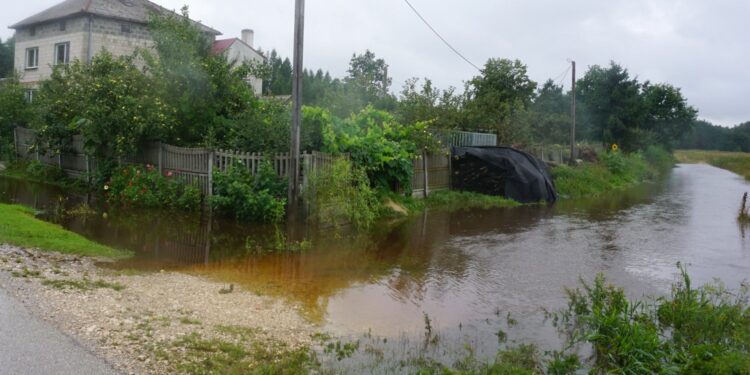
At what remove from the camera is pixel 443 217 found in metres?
16.7

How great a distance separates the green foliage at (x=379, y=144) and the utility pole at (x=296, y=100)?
1.28m

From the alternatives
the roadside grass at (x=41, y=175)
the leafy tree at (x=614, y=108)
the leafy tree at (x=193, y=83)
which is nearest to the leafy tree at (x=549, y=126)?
the leafy tree at (x=614, y=108)

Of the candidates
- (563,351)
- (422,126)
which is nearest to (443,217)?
(422,126)

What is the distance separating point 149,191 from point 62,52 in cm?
1906

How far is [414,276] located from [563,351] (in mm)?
3773

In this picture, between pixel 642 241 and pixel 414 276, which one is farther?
pixel 642 241

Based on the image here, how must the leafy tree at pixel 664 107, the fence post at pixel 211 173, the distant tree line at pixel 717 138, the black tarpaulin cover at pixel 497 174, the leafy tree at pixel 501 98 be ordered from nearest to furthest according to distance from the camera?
the fence post at pixel 211 173 < the black tarpaulin cover at pixel 497 174 < the leafy tree at pixel 501 98 < the leafy tree at pixel 664 107 < the distant tree line at pixel 717 138

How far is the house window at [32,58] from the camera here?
3177 cm

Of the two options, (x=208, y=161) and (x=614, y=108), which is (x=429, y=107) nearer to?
(x=208, y=161)

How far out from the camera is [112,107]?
15.6 m

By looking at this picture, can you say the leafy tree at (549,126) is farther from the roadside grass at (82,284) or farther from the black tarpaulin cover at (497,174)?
the roadside grass at (82,284)

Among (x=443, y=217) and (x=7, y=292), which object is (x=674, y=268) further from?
(x=7, y=292)

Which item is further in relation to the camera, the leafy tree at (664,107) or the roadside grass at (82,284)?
the leafy tree at (664,107)

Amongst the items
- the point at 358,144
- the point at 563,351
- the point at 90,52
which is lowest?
the point at 563,351
